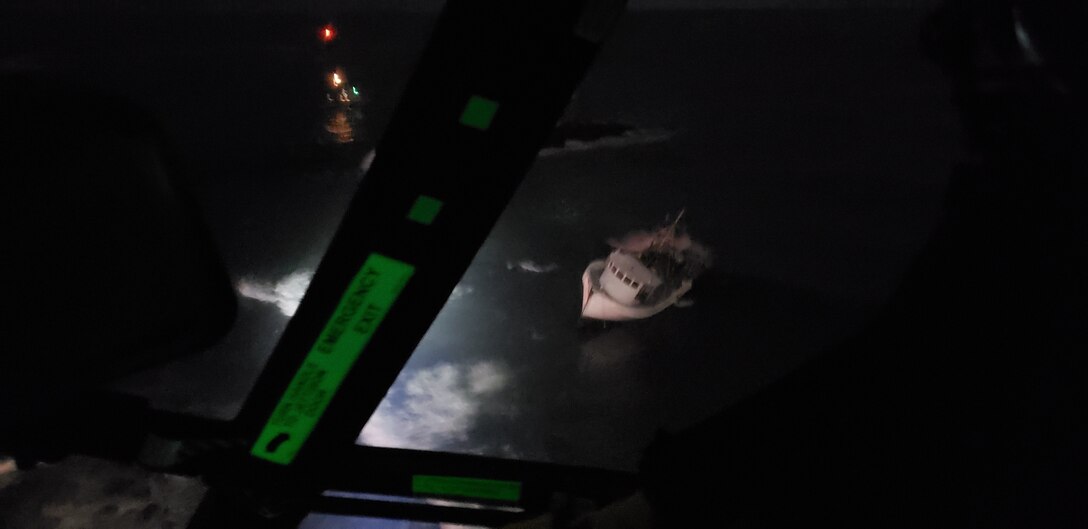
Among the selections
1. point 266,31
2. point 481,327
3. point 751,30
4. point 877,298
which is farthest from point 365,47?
point 877,298

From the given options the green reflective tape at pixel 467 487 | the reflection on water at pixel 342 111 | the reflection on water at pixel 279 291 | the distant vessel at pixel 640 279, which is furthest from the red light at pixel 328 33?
the green reflective tape at pixel 467 487

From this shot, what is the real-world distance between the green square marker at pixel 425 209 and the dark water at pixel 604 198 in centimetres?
90

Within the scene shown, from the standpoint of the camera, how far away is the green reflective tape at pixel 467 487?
783 mm

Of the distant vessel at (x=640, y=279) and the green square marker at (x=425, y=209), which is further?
the distant vessel at (x=640, y=279)

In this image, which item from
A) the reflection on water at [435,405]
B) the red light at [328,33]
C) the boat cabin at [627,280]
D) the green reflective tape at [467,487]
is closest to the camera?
the green reflective tape at [467,487]

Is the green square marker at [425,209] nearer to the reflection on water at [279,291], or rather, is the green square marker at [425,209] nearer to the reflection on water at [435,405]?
the reflection on water at [435,405]

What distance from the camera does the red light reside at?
1622 millimetres

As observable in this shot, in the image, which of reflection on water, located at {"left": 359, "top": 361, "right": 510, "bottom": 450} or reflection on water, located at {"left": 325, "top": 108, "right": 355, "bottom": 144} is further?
reflection on water, located at {"left": 325, "top": 108, "right": 355, "bottom": 144}

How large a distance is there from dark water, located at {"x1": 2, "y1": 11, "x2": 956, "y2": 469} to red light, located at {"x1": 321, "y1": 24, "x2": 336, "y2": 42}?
3 cm

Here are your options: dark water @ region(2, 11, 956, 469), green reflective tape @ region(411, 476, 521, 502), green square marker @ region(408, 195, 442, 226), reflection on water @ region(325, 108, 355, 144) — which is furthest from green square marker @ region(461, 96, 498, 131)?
reflection on water @ region(325, 108, 355, 144)

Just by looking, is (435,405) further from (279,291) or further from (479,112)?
(479,112)

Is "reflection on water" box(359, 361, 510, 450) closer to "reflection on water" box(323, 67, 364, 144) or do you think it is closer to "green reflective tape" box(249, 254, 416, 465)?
"green reflective tape" box(249, 254, 416, 465)

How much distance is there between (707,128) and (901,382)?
1.52 meters

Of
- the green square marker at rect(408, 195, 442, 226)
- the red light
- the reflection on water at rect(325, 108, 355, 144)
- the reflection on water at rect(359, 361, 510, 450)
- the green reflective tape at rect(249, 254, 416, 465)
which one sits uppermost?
the red light
